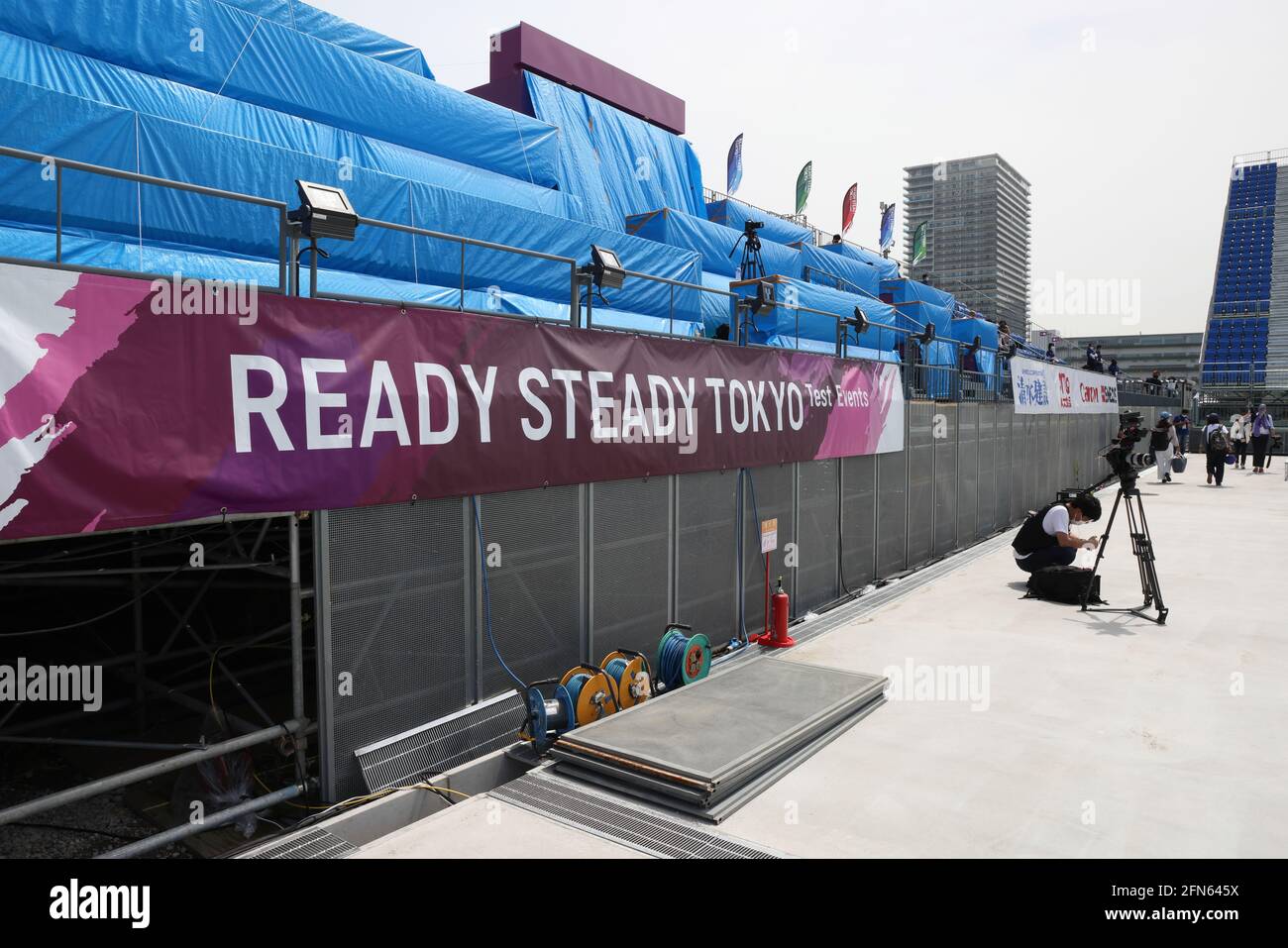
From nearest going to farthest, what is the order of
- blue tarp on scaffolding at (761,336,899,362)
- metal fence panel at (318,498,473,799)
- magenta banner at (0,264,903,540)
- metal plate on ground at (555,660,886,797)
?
magenta banner at (0,264,903,540), metal fence panel at (318,498,473,799), metal plate on ground at (555,660,886,797), blue tarp on scaffolding at (761,336,899,362)

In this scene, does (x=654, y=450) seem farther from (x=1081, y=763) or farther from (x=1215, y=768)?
(x=1215, y=768)

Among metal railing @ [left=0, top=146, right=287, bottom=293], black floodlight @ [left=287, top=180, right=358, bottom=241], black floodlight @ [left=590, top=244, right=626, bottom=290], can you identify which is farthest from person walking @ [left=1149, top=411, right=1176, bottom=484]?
metal railing @ [left=0, top=146, right=287, bottom=293]

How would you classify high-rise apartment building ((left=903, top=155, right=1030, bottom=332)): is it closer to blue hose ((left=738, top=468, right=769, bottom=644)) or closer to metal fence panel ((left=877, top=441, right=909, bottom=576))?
metal fence panel ((left=877, top=441, right=909, bottom=576))

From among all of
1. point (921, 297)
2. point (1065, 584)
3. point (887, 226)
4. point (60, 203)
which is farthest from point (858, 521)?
point (887, 226)

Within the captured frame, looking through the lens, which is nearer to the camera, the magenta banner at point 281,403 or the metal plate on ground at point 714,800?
the magenta banner at point 281,403

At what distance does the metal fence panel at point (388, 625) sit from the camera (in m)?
5.14

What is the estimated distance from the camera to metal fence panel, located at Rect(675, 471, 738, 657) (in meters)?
8.42

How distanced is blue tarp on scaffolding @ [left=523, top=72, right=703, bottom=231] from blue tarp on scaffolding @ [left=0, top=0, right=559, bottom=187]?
1894 millimetres

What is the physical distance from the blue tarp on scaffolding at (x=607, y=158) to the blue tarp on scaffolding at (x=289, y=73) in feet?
6.21

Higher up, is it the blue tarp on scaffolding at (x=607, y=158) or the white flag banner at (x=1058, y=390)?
the blue tarp on scaffolding at (x=607, y=158)

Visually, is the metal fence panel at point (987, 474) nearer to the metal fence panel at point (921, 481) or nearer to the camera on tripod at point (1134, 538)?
the metal fence panel at point (921, 481)

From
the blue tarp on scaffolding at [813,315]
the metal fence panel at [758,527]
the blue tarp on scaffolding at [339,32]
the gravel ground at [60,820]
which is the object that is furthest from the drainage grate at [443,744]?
the blue tarp on scaffolding at [339,32]

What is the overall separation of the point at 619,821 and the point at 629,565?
2969 mm
